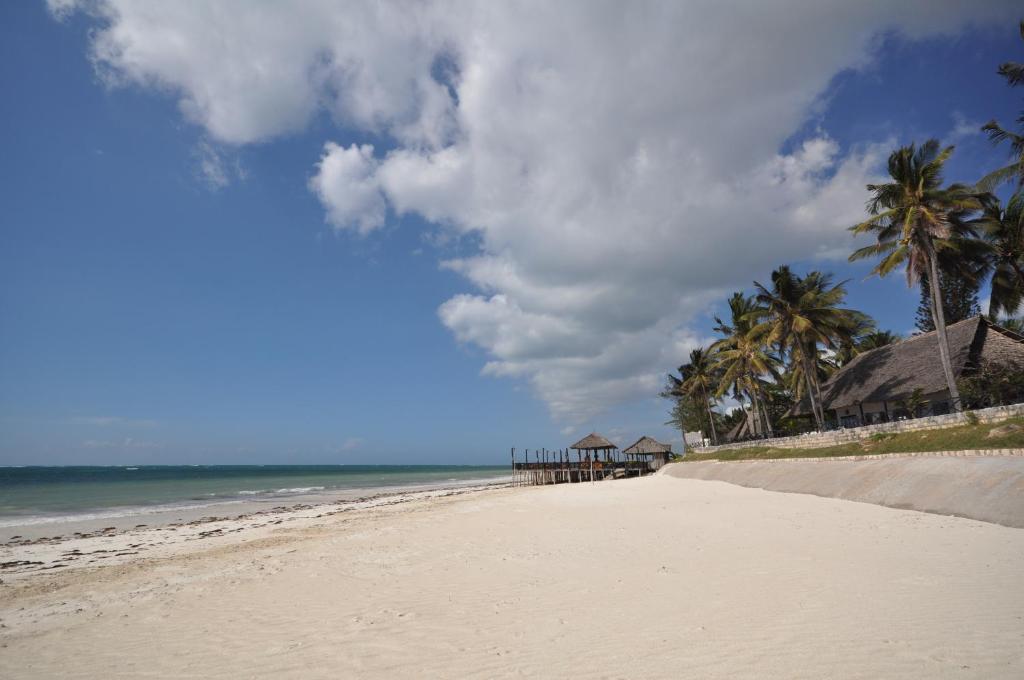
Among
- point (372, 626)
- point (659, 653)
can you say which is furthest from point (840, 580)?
point (372, 626)

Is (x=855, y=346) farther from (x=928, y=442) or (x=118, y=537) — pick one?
(x=118, y=537)

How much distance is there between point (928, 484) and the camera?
1061cm

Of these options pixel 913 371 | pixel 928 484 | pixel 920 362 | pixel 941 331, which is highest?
pixel 941 331

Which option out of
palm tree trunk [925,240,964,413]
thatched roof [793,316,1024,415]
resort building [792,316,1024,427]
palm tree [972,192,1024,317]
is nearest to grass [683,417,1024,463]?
palm tree trunk [925,240,964,413]

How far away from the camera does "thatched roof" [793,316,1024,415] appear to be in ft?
67.8

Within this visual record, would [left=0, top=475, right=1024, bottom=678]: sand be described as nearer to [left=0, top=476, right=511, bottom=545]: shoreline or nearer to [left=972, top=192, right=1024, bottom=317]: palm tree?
[left=0, top=476, right=511, bottom=545]: shoreline

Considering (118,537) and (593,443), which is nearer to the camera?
(118,537)

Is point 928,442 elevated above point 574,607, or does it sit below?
above

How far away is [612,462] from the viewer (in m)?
41.4

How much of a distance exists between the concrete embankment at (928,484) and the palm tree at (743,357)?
53.8ft

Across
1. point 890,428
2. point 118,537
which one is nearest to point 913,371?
point 890,428

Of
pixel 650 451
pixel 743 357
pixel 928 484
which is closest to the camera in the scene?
pixel 928 484

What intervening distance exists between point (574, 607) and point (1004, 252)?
85.2 feet

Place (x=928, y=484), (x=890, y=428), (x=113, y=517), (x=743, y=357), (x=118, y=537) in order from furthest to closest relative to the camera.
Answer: (x=743, y=357), (x=113, y=517), (x=890, y=428), (x=118, y=537), (x=928, y=484)
